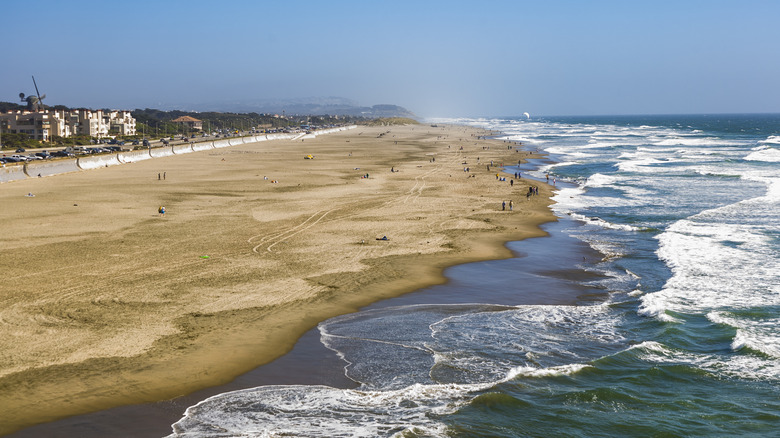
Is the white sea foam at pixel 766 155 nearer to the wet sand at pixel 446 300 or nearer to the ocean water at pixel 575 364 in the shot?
the wet sand at pixel 446 300

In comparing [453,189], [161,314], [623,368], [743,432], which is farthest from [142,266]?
[453,189]

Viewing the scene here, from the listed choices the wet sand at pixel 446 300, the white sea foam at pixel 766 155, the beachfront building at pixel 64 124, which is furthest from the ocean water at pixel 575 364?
the beachfront building at pixel 64 124

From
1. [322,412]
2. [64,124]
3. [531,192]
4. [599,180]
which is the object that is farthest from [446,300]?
[64,124]

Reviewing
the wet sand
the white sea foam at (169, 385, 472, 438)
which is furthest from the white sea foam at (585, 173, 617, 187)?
the white sea foam at (169, 385, 472, 438)

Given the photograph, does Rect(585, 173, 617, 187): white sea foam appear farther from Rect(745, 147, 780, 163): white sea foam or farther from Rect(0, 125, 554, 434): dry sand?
Rect(745, 147, 780, 163): white sea foam

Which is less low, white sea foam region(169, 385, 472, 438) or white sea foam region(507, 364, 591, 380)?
white sea foam region(507, 364, 591, 380)

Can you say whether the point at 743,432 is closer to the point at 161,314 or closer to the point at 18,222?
the point at 161,314
